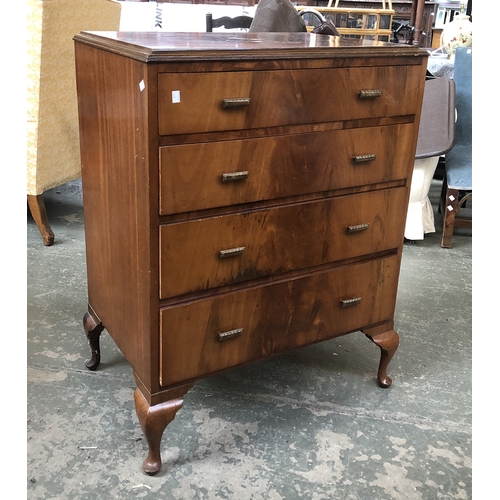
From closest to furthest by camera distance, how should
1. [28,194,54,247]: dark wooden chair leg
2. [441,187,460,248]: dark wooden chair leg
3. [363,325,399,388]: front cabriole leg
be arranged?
[363,325,399,388]: front cabriole leg, [28,194,54,247]: dark wooden chair leg, [441,187,460,248]: dark wooden chair leg

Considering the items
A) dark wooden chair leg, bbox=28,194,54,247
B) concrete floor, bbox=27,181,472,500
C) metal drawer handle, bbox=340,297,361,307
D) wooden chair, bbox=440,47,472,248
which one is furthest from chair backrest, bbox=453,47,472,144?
dark wooden chair leg, bbox=28,194,54,247

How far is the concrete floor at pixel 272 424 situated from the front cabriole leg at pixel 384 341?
0.06 meters

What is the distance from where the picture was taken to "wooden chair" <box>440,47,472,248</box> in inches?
122

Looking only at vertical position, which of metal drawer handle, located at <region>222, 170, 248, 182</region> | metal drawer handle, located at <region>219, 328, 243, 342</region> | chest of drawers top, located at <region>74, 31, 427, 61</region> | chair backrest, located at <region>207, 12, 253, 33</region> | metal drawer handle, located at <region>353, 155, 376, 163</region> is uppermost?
chair backrest, located at <region>207, 12, 253, 33</region>

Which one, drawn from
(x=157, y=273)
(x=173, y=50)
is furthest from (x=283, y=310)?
(x=173, y=50)

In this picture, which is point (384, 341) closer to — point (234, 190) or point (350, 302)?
point (350, 302)

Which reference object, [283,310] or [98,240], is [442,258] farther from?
[98,240]

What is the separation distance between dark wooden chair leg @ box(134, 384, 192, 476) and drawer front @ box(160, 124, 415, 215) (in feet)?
1.72

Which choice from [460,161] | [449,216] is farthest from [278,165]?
[460,161]

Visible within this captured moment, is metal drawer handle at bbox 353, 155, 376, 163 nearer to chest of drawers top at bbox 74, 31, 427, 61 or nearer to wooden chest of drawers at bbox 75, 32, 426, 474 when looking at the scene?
wooden chest of drawers at bbox 75, 32, 426, 474

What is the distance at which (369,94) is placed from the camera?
5.10 ft

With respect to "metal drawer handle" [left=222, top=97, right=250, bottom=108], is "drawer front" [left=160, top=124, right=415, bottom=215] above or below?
below

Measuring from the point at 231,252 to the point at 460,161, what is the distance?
2138 mm

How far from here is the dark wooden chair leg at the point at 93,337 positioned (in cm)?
193
